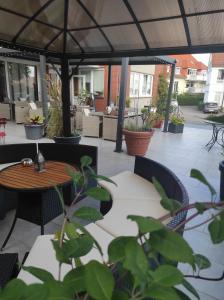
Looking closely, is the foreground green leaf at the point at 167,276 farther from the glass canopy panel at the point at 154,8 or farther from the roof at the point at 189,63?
the roof at the point at 189,63

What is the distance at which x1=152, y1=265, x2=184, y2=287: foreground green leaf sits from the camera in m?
0.38

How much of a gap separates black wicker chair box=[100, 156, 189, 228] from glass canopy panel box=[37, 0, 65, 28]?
2.54m

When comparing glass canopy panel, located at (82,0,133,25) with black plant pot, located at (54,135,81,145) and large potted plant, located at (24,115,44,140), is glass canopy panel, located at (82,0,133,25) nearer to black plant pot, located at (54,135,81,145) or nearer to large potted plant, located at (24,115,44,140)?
black plant pot, located at (54,135,81,145)

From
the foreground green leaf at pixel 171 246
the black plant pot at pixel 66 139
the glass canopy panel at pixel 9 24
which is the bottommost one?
the black plant pot at pixel 66 139

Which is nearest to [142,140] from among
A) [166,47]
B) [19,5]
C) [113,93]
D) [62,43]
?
[166,47]

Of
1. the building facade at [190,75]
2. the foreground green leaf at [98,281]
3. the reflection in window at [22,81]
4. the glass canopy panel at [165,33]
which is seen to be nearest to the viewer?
the foreground green leaf at [98,281]

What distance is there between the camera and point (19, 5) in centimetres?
317

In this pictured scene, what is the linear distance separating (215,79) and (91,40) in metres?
20.8

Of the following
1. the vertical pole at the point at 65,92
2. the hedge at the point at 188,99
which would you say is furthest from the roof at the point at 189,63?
the vertical pole at the point at 65,92

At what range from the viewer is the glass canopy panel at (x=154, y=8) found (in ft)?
9.53

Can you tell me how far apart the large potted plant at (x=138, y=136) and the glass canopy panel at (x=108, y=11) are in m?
2.43

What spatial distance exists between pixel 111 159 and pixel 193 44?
2920 mm

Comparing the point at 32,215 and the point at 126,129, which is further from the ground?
the point at 126,129

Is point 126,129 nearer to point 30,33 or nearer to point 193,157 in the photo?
point 193,157
